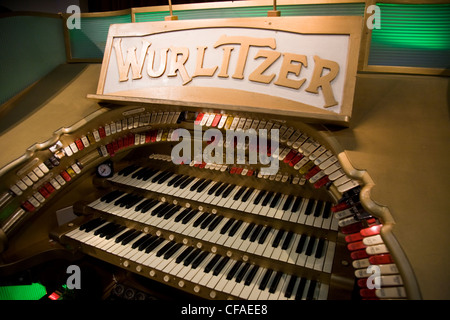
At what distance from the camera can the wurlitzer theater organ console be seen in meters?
1.52

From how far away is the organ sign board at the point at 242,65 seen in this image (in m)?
1.51

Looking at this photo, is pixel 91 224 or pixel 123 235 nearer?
pixel 123 235

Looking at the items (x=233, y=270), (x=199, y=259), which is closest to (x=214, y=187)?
(x=199, y=259)

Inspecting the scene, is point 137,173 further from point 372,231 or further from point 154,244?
point 372,231

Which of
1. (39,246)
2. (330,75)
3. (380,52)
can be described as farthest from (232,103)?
(39,246)

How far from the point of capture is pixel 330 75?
152cm

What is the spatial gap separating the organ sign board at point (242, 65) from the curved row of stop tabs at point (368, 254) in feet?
1.57

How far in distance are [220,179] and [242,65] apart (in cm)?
115

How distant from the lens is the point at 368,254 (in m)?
1.27

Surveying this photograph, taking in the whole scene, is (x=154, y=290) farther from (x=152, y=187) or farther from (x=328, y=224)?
(x=328, y=224)

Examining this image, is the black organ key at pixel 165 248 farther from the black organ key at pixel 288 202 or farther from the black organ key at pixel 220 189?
the black organ key at pixel 288 202

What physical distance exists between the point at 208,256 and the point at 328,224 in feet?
3.01

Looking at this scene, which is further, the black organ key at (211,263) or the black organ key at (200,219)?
the black organ key at (200,219)

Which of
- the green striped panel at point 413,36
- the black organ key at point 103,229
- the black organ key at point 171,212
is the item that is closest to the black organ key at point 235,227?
the black organ key at point 171,212
